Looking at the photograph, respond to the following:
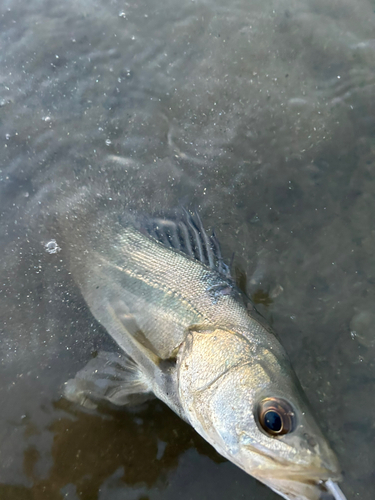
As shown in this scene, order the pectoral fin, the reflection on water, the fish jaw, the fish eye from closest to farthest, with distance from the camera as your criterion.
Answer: the fish jaw < the fish eye < the reflection on water < the pectoral fin

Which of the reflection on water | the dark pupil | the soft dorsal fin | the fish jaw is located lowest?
the reflection on water

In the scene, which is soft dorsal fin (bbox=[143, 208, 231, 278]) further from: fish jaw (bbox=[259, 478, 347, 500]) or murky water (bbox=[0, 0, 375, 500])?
fish jaw (bbox=[259, 478, 347, 500])

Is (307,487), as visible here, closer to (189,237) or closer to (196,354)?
(196,354)

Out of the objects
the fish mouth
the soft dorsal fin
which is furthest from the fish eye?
the soft dorsal fin

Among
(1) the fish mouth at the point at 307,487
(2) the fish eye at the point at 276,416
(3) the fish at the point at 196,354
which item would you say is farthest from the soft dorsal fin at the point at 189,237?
(1) the fish mouth at the point at 307,487

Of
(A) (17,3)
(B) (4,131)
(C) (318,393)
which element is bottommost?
(C) (318,393)

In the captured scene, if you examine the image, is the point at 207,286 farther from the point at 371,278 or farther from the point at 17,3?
the point at 17,3

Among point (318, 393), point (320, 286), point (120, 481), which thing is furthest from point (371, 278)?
point (120, 481)
